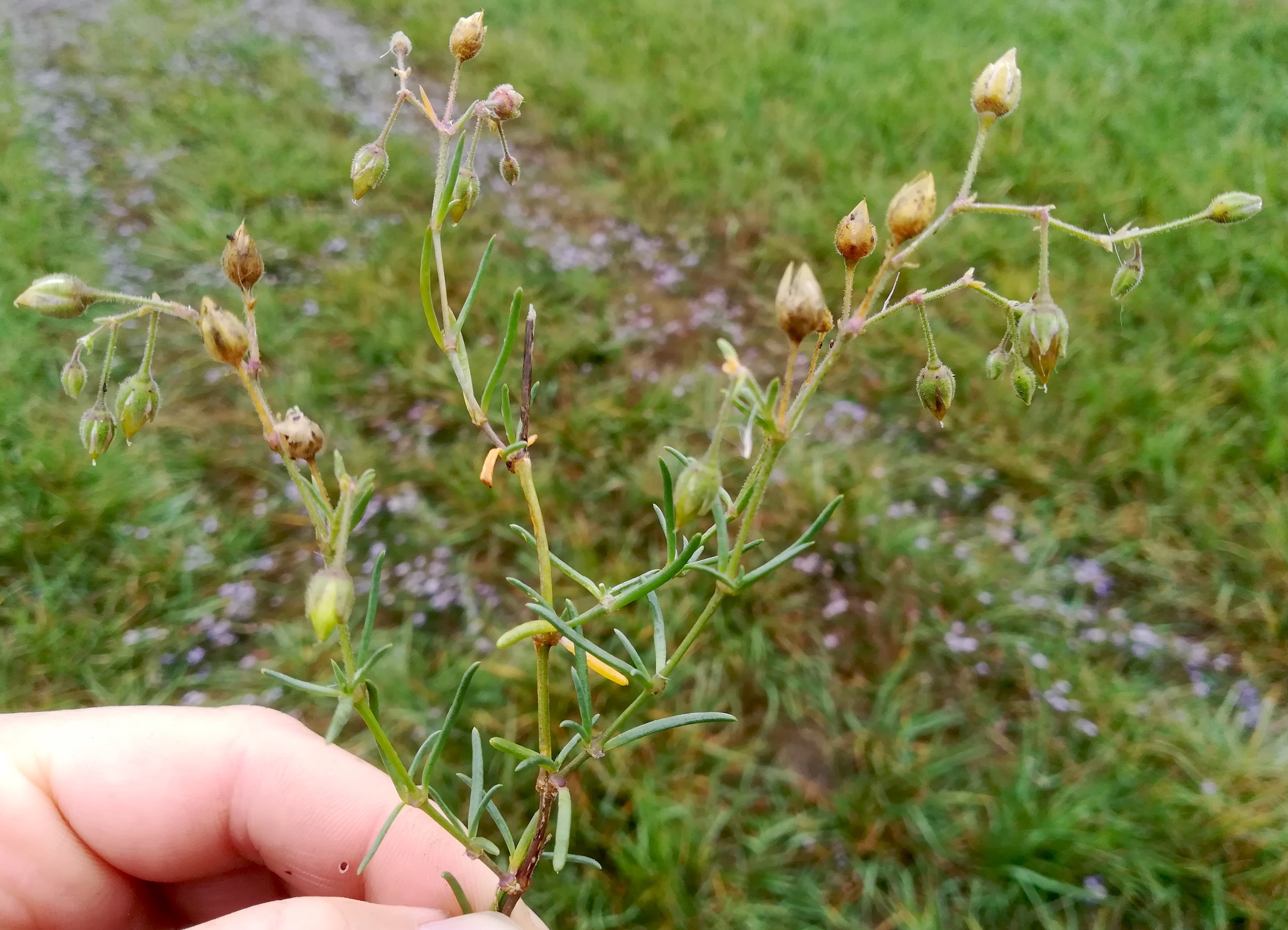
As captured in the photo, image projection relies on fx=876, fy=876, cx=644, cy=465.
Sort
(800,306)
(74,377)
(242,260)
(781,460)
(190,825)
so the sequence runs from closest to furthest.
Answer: (800,306)
(242,260)
(74,377)
(190,825)
(781,460)

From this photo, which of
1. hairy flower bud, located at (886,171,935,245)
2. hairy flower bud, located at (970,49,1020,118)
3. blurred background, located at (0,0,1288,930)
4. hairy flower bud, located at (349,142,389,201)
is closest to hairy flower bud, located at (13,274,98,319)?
hairy flower bud, located at (349,142,389,201)

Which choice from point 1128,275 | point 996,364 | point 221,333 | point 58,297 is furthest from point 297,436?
point 1128,275

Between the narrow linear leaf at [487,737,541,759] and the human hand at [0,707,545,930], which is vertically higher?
the narrow linear leaf at [487,737,541,759]

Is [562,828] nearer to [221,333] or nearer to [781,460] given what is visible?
[221,333]

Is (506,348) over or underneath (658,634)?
over

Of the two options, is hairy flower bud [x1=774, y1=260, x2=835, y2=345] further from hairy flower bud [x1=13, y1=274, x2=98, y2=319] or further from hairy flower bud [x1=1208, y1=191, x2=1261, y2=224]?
hairy flower bud [x1=13, y1=274, x2=98, y2=319]

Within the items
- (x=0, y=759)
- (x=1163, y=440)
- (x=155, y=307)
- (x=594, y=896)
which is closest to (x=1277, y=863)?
(x=1163, y=440)

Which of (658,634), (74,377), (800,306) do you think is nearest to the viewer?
(800,306)
